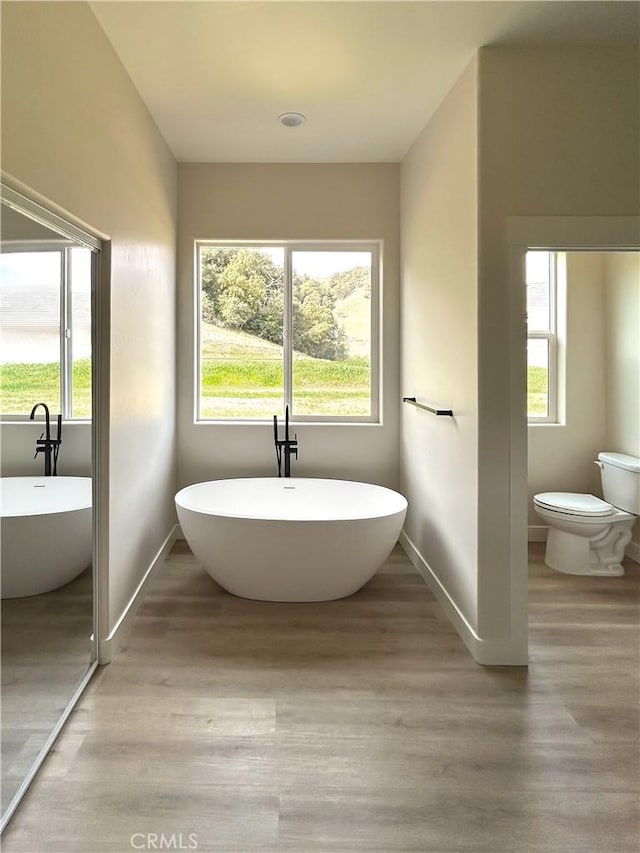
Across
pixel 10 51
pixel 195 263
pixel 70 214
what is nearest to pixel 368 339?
pixel 195 263

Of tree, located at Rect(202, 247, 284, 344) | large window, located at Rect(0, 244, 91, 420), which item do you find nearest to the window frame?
large window, located at Rect(0, 244, 91, 420)

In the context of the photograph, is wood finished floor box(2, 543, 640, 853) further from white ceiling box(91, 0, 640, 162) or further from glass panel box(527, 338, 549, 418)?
white ceiling box(91, 0, 640, 162)

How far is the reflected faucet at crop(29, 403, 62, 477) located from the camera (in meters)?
1.63

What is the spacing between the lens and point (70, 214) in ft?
5.95

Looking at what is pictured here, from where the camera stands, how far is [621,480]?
3.30 meters

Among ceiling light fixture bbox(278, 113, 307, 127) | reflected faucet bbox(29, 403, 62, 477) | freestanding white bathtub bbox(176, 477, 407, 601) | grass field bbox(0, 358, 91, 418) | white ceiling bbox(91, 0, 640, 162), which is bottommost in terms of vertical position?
freestanding white bathtub bbox(176, 477, 407, 601)

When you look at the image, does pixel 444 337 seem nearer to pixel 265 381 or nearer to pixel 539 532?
pixel 265 381

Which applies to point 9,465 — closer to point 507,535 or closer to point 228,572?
point 228,572

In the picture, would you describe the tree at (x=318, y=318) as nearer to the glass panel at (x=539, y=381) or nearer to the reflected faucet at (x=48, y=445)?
the glass panel at (x=539, y=381)

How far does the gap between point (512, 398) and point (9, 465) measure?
74.4 inches

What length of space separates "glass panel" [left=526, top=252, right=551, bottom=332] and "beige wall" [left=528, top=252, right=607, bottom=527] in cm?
16

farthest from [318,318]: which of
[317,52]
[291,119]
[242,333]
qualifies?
[317,52]

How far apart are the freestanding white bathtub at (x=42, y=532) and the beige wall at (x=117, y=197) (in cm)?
25

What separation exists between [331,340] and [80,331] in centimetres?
219
